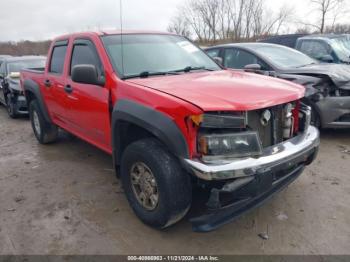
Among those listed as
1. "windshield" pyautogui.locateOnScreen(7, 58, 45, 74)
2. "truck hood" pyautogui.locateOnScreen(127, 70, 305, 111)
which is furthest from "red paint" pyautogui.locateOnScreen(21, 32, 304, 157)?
"windshield" pyautogui.locateOnScreen(7, 58, 45, 74)

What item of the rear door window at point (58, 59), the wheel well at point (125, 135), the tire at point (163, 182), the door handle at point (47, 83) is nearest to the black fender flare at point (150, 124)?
the wheel well at point (125, 135)

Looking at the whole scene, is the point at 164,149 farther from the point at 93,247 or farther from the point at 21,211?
the point at 21,211

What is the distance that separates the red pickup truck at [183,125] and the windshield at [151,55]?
0.5 inches

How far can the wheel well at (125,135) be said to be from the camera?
3168 mm

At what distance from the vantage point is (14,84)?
8.01 metres

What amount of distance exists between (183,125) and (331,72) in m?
3.63

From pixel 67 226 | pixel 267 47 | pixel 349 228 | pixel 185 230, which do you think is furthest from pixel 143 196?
pixel 267 47

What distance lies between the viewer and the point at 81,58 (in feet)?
13.3

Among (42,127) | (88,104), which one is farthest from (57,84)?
(42,127)

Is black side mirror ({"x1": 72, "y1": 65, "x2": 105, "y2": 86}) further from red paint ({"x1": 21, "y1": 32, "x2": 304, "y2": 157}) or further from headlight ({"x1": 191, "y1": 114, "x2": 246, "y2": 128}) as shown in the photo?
headlight ({"x1": 191, "y1": 114, "x2": 246, "y2": 128})

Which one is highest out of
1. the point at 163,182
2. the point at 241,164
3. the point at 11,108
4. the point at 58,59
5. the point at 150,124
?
the point at 58,59

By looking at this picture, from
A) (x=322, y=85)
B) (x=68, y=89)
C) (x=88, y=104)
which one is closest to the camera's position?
(x=88, y=104)

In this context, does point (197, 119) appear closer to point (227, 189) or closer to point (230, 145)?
point (230, 145)

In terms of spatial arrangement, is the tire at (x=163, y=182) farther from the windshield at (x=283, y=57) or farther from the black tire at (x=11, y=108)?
the black tire at (x=11, y=108)
